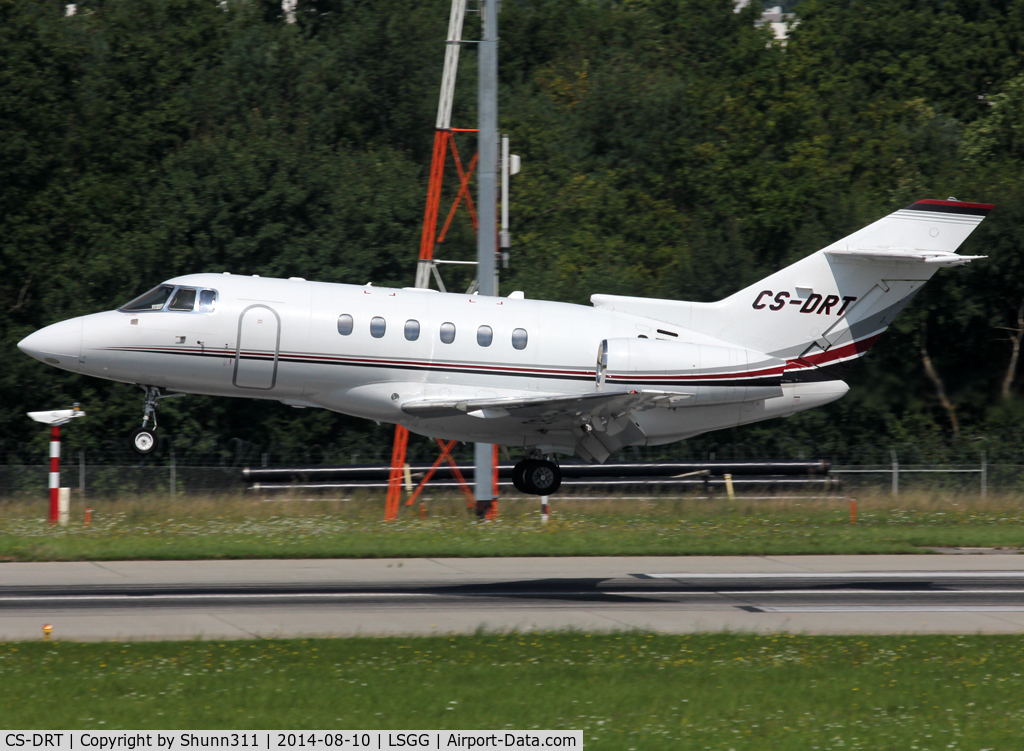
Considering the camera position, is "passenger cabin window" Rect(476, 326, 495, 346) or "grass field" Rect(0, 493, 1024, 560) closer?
"passenger cabin window" Rect(476, 326, 495, 346)

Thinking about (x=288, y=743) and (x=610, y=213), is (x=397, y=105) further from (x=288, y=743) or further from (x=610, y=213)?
(x=288, y=743)

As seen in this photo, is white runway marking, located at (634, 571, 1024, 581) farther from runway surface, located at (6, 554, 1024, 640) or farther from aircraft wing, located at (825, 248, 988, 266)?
aircraft wing, located at (825, 248, 988, 266)

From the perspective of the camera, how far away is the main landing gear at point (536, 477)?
21109mm

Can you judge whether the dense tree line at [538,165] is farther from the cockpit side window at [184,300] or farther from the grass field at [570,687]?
the grass field at [570,687]

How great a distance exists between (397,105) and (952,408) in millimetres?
29037

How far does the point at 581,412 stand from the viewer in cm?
2039

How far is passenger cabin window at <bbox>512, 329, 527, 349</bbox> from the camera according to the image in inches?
826

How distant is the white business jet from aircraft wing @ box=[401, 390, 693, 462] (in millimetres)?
37

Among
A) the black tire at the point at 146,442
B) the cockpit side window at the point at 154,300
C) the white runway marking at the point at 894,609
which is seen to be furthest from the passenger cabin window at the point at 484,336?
the white runway marking at the point at 894,609

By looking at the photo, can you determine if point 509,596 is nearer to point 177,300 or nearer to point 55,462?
point 177,300

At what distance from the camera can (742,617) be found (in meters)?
17.9

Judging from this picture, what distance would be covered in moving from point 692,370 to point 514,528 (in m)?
7.29

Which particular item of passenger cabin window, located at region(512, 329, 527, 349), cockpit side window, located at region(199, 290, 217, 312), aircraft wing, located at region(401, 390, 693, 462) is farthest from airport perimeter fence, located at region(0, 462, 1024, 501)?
passenger cabin window, located at region(512, 329, 527, 349)

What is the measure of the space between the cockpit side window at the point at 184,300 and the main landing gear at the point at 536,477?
20.3 ft
